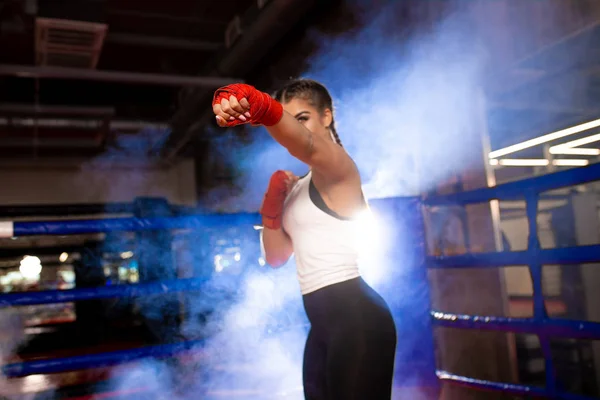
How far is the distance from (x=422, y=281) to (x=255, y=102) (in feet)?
5.76

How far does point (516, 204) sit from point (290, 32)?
4312 mm

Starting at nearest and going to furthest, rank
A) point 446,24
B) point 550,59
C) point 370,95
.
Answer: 1. point 550,59
2. point 446,24
3. point 370,95

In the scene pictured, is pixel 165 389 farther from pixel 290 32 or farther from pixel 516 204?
pixel 516 204

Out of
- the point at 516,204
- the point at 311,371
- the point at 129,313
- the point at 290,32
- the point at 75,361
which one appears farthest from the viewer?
the point at 516,204

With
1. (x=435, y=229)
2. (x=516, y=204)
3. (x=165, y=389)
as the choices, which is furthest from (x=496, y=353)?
(x=516, y=204)

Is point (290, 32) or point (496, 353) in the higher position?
point (290, 32)

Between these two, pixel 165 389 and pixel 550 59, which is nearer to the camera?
pixel 165 389

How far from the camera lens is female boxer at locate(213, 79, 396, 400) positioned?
4.21ft

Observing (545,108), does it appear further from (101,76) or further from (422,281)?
(101,76)

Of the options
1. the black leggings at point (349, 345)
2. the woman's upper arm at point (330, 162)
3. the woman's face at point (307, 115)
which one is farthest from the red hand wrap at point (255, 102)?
the black leggings at point (349, 345)

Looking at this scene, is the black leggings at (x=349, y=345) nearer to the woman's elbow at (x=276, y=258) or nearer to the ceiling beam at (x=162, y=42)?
the woman's elbow at (x=276, y=258)

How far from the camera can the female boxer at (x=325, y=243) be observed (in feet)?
4.21

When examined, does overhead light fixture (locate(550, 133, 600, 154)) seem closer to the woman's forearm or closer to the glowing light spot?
the woman's forearm

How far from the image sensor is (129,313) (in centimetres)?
633
